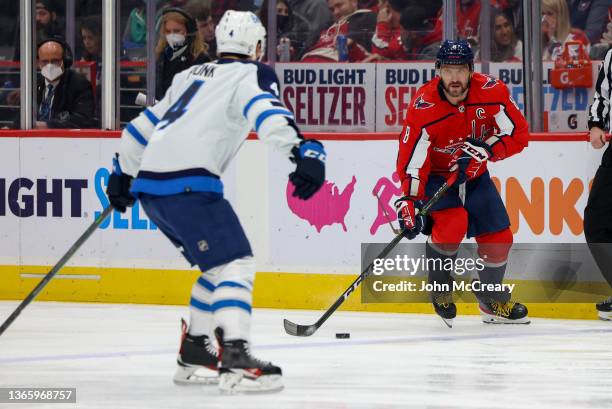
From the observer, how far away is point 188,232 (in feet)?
14.5

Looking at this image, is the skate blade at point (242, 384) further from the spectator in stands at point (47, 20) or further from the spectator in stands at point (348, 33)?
the spectator in stands at point (47, 20)

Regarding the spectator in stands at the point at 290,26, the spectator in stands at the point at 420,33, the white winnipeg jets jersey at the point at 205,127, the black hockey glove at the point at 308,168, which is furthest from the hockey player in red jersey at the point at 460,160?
the black hockey glove at the point at 308,168

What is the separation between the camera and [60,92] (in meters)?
7.50

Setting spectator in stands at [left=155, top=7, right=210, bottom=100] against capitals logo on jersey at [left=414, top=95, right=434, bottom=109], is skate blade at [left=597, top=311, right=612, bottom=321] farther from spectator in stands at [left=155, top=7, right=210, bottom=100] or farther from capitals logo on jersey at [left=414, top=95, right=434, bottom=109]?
spectator in stands at [left=155, top=7, right=210, bottom=100]

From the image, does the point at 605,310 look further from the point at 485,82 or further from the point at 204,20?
the point at 204,20

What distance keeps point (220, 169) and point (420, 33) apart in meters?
2.90

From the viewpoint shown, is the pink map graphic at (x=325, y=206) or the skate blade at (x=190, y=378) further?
the pink map graphic at (x=325, y=206)

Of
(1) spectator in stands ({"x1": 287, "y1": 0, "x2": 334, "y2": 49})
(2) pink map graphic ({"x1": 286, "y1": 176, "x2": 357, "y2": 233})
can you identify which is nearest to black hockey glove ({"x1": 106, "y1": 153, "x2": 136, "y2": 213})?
(2) pink map graphic ({"x1": 286, "y1": 176, "x2": 357, "y2": 233})

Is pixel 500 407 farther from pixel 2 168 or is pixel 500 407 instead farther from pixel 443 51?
pixel 2 168

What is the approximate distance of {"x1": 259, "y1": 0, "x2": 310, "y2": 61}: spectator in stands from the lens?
7.41m

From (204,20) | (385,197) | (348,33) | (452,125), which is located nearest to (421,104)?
(452,125)

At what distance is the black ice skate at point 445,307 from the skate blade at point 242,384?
194 cm

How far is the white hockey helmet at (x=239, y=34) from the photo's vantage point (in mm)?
4543

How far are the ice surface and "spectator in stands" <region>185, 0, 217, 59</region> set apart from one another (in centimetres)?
144
